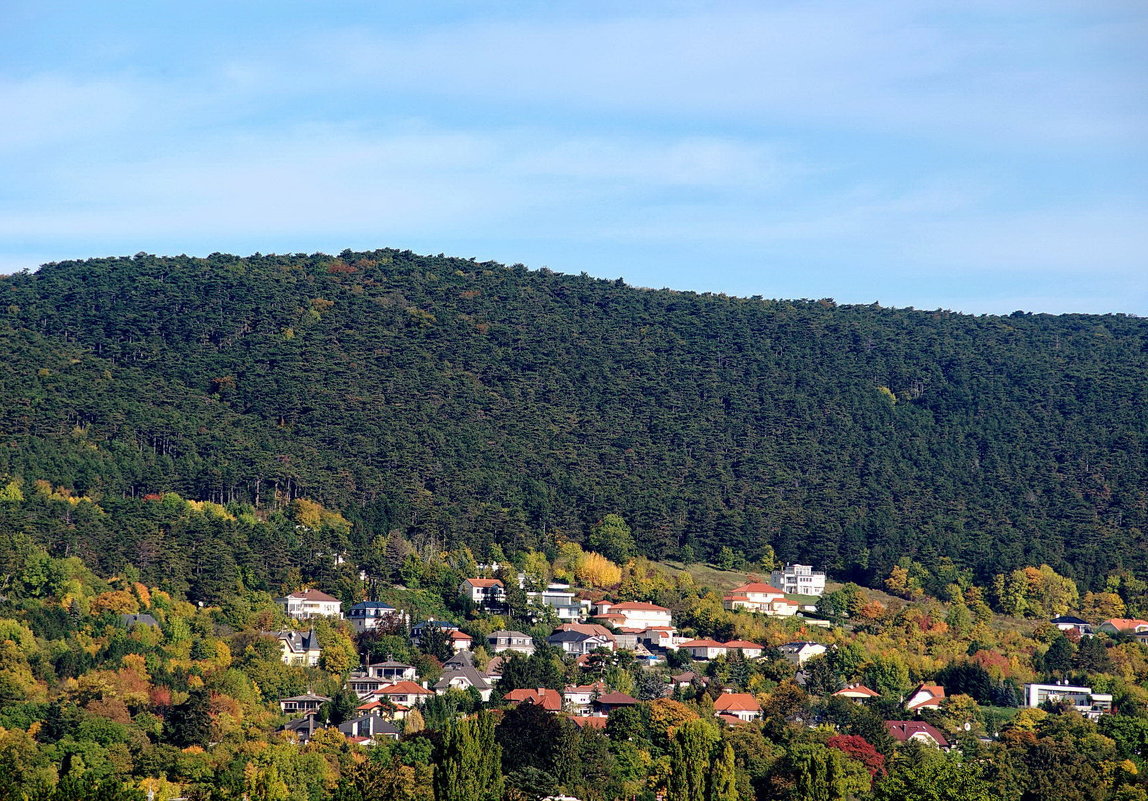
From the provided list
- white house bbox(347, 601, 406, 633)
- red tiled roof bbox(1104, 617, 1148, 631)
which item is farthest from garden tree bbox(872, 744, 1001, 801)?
red tiled roof bbox(1104, 617, 1148, 631)

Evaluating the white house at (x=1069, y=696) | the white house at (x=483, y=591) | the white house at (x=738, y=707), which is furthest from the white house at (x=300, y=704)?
the white house at (x=1069, y=696)

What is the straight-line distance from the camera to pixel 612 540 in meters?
151

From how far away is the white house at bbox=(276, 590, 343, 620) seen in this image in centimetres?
12138

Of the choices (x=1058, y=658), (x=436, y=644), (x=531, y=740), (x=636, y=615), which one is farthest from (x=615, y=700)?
(x=1058, y=658)

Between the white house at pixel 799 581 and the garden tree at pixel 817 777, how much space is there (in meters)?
58.2

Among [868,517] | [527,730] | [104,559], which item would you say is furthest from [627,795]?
[868,517]

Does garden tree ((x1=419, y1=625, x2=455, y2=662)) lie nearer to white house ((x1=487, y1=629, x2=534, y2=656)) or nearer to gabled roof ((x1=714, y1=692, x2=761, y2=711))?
white house ((x1=487, y1=629, x2=534, y2=656))

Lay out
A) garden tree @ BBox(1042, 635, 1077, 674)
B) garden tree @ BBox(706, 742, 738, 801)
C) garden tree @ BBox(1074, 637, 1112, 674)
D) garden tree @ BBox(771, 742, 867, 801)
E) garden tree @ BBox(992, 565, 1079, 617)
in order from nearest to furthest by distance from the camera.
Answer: garden tree @ BBox(706, 742, 738, 801) < garden tree @ BBox(771, 742, 867, 801) < garden tree @ BBox(1042, 635, 1077, 674) < garden tree @ BBox(1074, 637, 1112, 674) < garden tree @ BBox(992, 565, 1079, 617)

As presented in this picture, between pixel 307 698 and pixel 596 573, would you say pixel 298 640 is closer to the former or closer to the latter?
pixel 307 698

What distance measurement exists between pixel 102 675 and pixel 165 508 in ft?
110

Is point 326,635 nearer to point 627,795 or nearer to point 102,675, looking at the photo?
point 102,675

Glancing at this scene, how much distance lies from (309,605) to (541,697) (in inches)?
945

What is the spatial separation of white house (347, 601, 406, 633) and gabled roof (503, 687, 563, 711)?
15.1m

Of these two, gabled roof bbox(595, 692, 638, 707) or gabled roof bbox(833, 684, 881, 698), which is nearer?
gabled roof bbox(595, 692, 638, 707)
